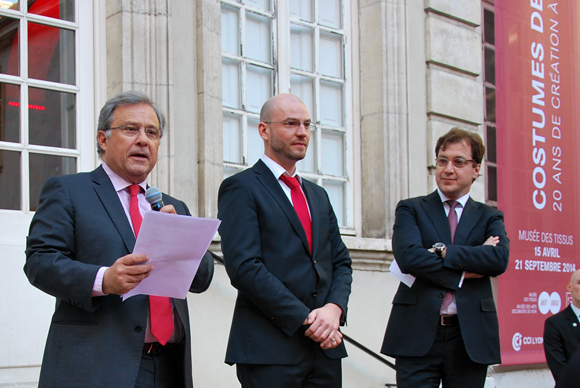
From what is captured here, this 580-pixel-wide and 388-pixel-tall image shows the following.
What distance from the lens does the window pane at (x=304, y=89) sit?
22.9ft

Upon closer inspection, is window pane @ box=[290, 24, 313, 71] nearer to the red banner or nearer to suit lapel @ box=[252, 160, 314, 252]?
the red banner

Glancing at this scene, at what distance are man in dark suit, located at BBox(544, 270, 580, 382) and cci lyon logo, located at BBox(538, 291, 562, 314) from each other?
2175 millimetres

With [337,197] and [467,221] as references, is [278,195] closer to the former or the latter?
[467,221]

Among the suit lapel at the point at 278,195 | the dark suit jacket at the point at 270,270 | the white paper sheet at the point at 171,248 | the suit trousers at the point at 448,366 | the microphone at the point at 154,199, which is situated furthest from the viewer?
the suit trousers at the point at 448,366

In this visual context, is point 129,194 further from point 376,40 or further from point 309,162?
point 376,40

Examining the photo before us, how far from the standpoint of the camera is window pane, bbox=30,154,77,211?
500 cm

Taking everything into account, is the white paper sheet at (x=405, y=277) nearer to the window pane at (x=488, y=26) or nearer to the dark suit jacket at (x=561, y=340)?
the dark suit jacket at (x=561, y=340)

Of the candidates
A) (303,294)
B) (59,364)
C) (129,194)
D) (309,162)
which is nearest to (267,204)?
(303,294)

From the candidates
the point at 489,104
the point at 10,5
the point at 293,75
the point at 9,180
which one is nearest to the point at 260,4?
the point at 293,75

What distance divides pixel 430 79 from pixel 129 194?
17.7 feet

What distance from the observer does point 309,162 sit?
701cm

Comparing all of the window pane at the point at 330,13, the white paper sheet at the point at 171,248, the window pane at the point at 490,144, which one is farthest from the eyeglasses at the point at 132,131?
the window pane at the point at 490,144

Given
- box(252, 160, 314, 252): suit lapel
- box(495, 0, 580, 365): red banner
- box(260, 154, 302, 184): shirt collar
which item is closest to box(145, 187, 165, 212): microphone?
box(252, 160, 314, 252): suit lapel

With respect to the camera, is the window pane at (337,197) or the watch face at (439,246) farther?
the window pane at (337,197)
